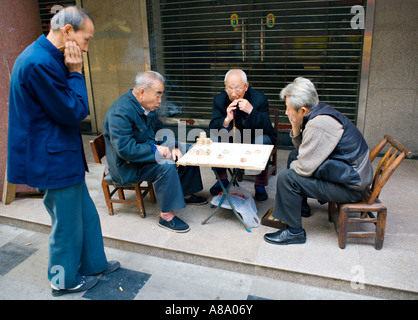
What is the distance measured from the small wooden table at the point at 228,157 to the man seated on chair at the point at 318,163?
0.30 metres

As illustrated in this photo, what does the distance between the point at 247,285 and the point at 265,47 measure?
160 inches

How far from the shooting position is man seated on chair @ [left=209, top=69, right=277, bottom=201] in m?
3.85

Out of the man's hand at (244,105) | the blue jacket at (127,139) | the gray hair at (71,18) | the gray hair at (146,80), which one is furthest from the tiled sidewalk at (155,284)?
the gray hair at (71,18)

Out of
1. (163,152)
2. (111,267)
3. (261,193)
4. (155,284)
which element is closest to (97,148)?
(163,152)

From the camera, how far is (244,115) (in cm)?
414

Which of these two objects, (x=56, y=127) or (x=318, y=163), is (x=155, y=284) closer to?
(x=56, y=127)

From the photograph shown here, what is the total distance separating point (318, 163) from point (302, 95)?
0.57m

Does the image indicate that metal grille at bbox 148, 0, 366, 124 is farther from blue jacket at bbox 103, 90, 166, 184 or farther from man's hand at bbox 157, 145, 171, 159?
man's hand at bbox 157, 145, 171, 159

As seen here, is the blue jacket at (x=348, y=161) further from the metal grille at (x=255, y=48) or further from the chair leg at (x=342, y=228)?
the metal grille at (x=255, y=48)

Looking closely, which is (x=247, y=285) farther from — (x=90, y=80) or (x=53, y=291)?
(x=90, y=80)

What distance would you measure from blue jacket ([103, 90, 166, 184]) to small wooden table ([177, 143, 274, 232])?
1.28 feet

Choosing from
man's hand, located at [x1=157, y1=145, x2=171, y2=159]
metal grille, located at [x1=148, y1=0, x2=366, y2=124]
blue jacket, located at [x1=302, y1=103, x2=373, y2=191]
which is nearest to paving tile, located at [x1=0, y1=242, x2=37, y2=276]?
man's hand, located at [x1=157, y1=145, x2=171, y2=159]

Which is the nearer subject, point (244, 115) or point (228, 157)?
point (228, 157)
